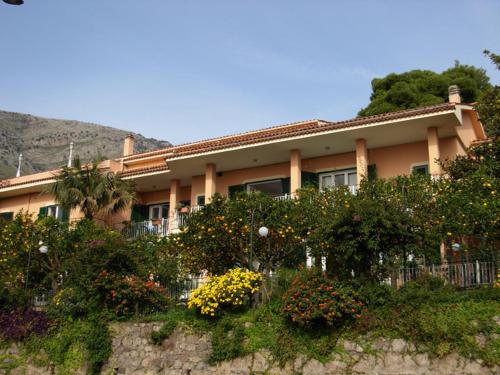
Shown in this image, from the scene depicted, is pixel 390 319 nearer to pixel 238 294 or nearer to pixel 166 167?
pixel 238 294

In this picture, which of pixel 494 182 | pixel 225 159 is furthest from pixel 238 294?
pixel 225 159

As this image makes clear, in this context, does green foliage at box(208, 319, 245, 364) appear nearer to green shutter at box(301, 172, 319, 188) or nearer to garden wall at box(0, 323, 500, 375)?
garden wall at box(0, 323, 500, 375)

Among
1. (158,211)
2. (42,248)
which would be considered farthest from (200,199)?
(42,248)

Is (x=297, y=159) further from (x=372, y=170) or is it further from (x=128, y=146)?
(x=128, y=146)

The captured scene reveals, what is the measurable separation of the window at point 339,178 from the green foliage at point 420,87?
11691mm

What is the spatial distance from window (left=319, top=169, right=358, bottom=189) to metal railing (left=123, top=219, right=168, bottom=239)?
6232 millimetres

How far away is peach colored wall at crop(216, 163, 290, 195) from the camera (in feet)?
72.4

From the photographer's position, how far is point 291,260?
609 inches

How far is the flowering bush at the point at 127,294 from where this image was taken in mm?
14688

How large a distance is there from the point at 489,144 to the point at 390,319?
694 cm

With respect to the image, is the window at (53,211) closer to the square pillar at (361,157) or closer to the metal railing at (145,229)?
the metal railing at (145,229)

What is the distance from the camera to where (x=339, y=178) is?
20953 millimetres

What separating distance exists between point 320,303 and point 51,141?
3877 inches

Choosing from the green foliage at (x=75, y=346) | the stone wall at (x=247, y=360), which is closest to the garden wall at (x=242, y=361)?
the stone wall at (x=247, y=360)
